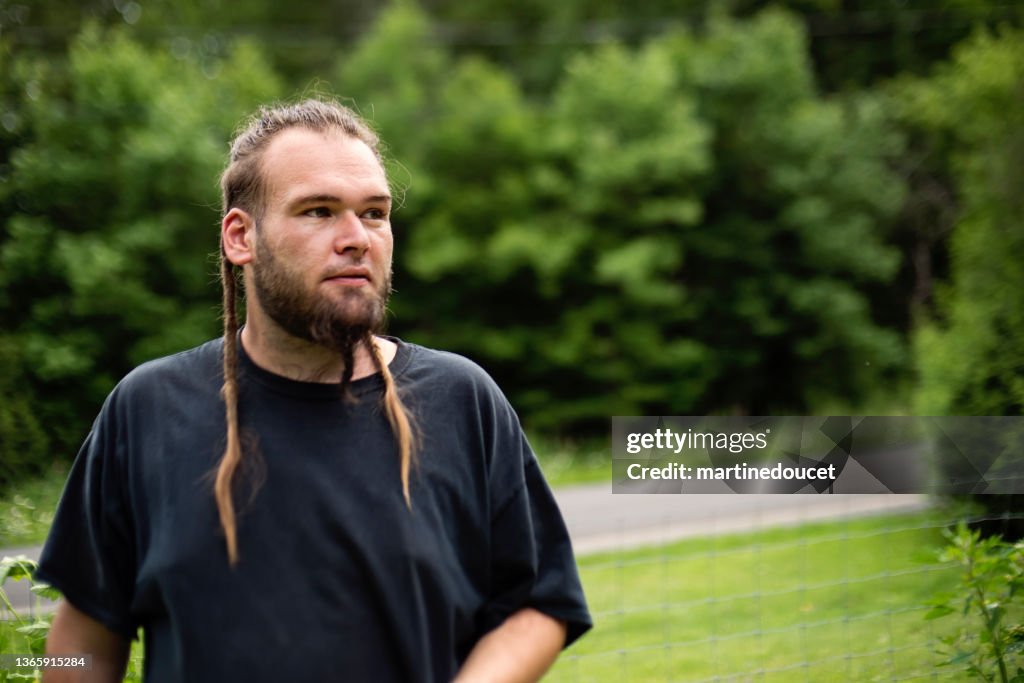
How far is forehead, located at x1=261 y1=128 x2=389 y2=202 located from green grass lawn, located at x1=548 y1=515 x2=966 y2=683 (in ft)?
7.25

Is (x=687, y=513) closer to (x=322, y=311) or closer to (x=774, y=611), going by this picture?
(x=774, y=611)

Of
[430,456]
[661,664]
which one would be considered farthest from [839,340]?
[430,456]

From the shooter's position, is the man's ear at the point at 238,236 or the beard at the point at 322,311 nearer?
the beard at the point at 322,311

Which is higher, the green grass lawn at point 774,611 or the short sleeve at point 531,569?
the short sleeve at point 531,569

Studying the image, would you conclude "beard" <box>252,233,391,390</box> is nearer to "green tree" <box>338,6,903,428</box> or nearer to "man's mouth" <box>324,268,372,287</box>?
"man's mouth" <box>324,268,372,287</box>

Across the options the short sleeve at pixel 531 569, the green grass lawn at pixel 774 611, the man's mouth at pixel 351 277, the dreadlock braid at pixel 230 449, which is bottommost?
the green grass lawn at pixel 774 611

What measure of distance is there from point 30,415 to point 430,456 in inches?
108

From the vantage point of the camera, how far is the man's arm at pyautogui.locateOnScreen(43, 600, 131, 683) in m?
1.68

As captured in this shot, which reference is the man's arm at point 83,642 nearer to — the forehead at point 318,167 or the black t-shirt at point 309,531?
the black t-shirt at point 309,531

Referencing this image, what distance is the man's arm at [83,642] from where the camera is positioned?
168cm

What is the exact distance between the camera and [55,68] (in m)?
13.5

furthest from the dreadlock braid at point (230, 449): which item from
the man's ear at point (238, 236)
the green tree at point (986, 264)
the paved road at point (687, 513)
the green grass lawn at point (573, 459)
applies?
the green grass lawn at point (573, 459)

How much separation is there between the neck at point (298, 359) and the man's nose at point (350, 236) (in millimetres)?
167

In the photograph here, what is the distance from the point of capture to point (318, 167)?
1701 millimetres
